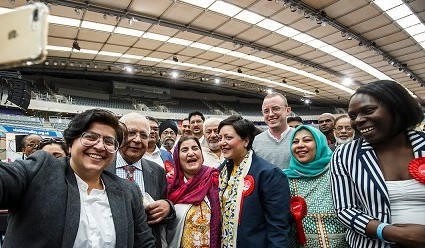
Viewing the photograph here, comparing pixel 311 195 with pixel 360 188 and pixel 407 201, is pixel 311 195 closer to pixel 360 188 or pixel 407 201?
pixel 360 188

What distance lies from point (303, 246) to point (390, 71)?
41.1ft

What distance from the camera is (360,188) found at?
155 centimetres

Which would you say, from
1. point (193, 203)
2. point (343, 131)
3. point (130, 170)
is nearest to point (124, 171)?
point (130, 170)

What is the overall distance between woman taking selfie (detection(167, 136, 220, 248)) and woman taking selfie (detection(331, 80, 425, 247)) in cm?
90

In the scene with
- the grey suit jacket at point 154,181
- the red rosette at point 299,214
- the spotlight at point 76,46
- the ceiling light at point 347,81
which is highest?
the spotlight at point 76,46

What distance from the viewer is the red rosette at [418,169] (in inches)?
55.7

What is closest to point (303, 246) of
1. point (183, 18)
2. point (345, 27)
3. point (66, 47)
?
point (183, 18)

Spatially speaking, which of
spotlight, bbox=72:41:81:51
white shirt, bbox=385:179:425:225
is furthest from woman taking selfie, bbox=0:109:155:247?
spotlight, bbox=72:41:81:51

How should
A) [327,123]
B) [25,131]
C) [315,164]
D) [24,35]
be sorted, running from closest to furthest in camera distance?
[24,35] → [315,164] → [327,123] → [25,131]

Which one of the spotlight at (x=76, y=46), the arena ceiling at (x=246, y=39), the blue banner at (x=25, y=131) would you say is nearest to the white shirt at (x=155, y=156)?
the arena ceiling at (x=246, y=39)

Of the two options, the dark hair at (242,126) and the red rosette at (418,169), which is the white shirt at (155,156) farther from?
the red rosette at (418,169)

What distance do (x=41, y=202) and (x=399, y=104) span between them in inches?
65.7

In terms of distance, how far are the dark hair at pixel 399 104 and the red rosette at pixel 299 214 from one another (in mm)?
764

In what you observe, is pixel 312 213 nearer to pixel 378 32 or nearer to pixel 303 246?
pixel 303 246
